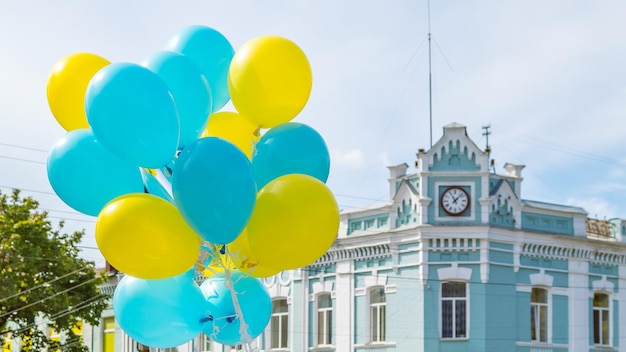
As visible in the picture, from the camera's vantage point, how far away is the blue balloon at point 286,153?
280 inches

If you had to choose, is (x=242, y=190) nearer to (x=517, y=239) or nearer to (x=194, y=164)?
(x=194, y=164)

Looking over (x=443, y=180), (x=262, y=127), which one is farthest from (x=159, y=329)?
(x=443, y=180)

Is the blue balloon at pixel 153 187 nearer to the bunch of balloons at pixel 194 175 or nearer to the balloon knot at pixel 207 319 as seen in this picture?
the bunch of balloons at pixel 194 175

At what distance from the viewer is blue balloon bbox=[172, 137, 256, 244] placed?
650cm

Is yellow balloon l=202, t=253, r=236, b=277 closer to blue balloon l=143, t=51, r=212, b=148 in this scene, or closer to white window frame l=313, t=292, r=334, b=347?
blue balloon l=143, t=51, r=212, b=148

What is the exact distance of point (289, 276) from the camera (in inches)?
894

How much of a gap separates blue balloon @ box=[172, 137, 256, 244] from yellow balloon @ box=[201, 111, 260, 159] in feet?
3.15

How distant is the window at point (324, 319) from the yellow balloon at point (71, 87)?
1503 cm

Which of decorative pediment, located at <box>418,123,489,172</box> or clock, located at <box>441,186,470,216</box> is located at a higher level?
decorative pediment, located at <box>418,123,489,172</box>

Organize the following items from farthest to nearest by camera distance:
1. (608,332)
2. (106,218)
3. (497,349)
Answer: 1. (608,332)
2. (497,349)
3. (106,218)

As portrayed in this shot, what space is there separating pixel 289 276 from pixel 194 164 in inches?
644

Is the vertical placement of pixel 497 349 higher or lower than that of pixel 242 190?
lower

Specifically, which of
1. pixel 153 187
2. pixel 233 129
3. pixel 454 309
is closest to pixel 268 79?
pixel 233 129

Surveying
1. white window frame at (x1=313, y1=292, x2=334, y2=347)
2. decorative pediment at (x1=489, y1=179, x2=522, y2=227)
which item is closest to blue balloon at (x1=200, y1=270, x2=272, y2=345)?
decorative pediment at (x1=489, y1=179, x2=522, y2=227)
